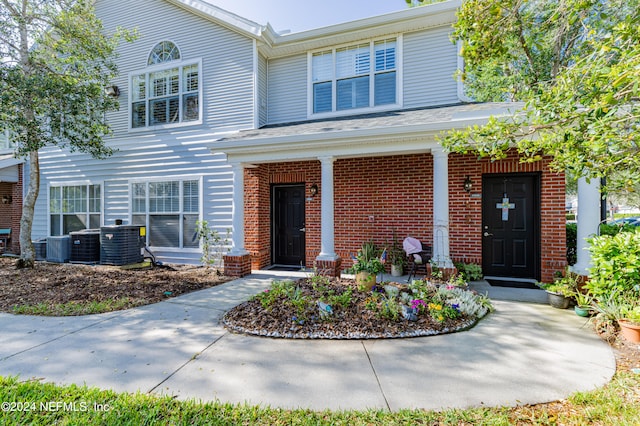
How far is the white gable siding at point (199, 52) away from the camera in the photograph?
8188mm

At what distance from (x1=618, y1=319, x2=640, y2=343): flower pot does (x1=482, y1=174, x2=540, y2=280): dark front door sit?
9.89 feet

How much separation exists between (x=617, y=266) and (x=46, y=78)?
36.0ft

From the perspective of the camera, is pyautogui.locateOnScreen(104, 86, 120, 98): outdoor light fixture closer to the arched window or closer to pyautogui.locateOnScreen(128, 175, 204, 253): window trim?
the arched window

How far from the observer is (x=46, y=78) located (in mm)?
7000

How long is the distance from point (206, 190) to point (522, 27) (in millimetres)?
7406

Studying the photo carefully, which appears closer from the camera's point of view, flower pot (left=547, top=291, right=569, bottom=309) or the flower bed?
the flower bed

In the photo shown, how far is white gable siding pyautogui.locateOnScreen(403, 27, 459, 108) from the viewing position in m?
7.23

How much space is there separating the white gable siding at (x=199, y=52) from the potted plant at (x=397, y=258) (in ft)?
15.5

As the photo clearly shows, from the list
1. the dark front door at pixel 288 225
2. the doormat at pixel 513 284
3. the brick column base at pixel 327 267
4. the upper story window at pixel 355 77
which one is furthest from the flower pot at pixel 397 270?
the upper story window at pixel 355 77

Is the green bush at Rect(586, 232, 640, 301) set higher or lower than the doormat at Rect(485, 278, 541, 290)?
higher

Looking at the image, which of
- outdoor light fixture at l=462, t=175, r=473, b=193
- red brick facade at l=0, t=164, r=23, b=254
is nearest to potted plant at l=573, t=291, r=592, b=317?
outdoor light fixture at l=462, t=175, r=473, b=193

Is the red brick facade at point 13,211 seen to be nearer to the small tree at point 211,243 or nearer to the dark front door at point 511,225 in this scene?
the small tree at point 211,243

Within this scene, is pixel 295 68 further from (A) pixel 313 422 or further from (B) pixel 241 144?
(A) pixel 313 422

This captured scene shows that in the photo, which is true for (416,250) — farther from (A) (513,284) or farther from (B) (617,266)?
(B) (617,266)
